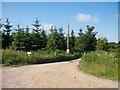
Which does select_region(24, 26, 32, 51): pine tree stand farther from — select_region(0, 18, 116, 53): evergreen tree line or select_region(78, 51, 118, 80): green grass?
select_region(78, 51, 118, 80): green grass

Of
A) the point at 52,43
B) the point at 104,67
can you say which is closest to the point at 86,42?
the point at 52,43

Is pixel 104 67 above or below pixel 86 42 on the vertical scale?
below

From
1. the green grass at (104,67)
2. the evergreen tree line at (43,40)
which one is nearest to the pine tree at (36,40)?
the evergreen tree line at (43,40)

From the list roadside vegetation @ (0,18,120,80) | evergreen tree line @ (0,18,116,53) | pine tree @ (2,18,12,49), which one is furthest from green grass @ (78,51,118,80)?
pine tree @ (2,18,12,49)

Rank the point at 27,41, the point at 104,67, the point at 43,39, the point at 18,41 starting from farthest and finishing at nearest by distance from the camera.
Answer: the point at 43,39 → the point at 27,41 → the point at 18,41 → the point at 104,67

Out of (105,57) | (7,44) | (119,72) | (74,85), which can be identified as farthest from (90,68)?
(7,44)

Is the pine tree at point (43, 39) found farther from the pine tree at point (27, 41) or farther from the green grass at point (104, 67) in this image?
the green grass at point (104, 67)

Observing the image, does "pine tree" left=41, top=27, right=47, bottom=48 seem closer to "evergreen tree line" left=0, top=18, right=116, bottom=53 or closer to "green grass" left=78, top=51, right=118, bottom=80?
"evergreen tree line" left=0, top=18, right=116, bottom=53

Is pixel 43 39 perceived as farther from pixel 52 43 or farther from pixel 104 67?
pixel 104 67

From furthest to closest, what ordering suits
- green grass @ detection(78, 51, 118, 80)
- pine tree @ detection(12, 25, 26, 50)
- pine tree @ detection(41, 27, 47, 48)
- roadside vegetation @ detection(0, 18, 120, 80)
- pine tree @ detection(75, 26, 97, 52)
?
pine tree @ detection(41, 27, 47, 48)
pine tree @ detection(75, 26, 97, 52)
pine tree @ detection(12, 25, 26, 50)
roadside vegetation @ detection(0, 18, 120, 80)
green grass @ detection(78, 51, 118, 80)

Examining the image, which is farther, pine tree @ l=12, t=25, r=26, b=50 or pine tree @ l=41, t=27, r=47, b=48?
pine tree @ l=41, t=27, r=47, b=48

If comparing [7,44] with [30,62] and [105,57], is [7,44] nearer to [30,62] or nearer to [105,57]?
[30,62]

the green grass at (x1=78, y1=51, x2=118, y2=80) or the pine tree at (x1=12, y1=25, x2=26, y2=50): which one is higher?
the pine tree at (x1=12, y1=25, x2=26, y2=50)

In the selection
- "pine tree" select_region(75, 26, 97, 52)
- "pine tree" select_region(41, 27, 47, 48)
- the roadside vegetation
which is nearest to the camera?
the roadside vegetation
